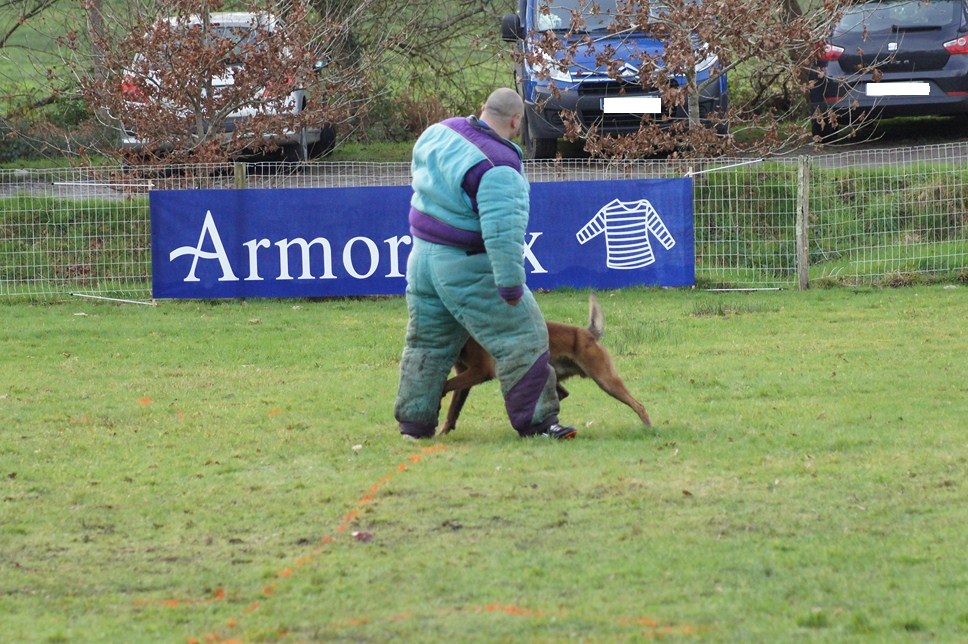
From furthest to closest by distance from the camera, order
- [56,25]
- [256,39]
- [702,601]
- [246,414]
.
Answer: [56,25]
[256,39]
[246,414]
[702,601]

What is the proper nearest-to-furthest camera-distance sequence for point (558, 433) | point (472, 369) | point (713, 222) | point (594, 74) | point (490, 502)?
1. point (490, 502)
2. point (558, 433)
3. point (472, 369)
4. point (713, 222)
5. point (594, 74)

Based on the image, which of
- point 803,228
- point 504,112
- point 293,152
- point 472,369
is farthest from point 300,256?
point 504,112

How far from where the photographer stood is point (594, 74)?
1722cm

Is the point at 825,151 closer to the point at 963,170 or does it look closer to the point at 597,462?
the point at 963,170

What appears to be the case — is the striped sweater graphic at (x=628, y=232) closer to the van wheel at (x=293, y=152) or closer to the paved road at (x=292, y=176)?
the paved road at (x=292, y=176)

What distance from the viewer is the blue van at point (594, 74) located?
17.0 meters

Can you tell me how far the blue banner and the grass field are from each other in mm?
2968

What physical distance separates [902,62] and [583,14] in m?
4.38

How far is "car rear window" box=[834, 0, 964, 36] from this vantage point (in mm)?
18438

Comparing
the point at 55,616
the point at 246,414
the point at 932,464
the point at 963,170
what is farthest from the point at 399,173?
the point at 55,616

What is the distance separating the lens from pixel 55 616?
188 inches

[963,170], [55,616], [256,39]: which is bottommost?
[55,616]

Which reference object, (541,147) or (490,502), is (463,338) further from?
(541,147)

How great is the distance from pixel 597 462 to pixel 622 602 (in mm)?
2219
